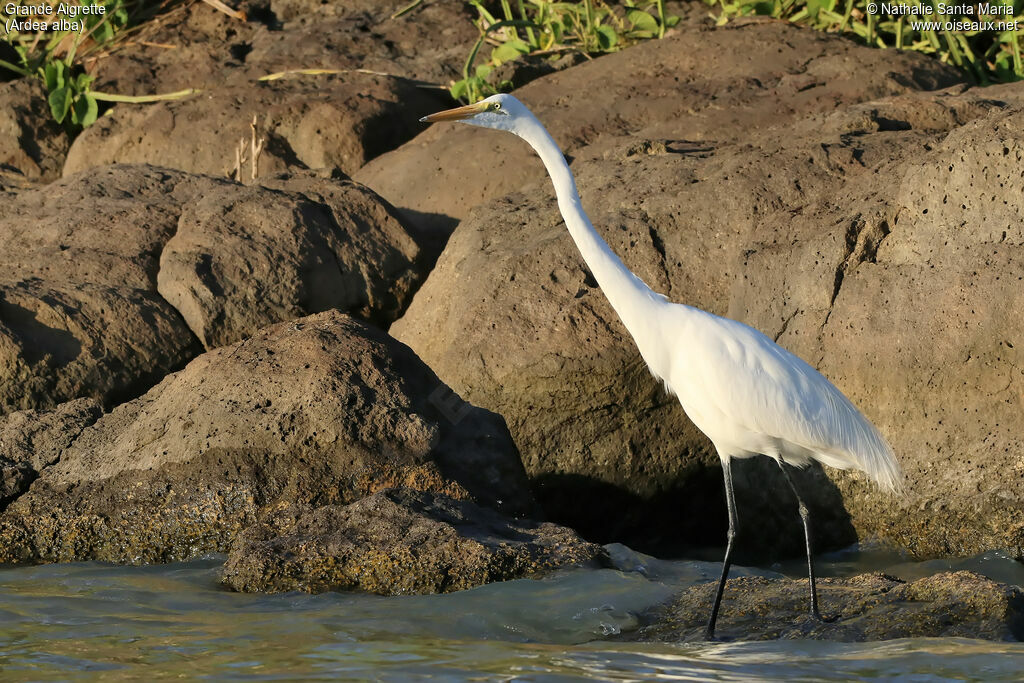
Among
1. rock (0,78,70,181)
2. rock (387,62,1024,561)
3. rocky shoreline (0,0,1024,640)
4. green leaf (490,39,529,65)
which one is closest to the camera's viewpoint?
rocky shoreline (0,0,1024,640)

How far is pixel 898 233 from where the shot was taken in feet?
20.1

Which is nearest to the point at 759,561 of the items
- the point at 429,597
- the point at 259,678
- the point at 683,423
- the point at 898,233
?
the point at 683,423

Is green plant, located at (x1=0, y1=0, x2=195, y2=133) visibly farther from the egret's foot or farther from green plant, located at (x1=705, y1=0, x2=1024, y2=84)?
the egret's foot

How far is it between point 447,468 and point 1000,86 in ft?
15.5

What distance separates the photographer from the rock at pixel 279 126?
9609mm

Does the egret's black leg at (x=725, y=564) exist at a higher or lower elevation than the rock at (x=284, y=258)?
lower

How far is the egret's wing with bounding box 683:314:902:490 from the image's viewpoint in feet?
15.5

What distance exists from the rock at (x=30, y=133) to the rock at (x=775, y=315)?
15.6 feet

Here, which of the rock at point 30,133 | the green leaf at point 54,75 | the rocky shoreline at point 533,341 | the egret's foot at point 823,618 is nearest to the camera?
the egret's foot at point 823,618

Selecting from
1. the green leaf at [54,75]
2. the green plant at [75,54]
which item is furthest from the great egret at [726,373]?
the green leaf at [54,75]

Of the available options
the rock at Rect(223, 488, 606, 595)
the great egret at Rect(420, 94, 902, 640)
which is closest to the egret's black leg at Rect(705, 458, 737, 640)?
the great egret at Rect(420, 94, 902, 640)

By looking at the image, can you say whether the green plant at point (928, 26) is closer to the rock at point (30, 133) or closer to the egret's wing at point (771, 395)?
the rock at point (30, 133)

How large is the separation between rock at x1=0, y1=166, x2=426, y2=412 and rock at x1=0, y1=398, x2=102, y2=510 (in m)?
0.35

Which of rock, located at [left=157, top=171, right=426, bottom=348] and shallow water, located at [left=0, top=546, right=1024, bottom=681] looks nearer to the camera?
shallow water, located at [left=0, top=546, right=1024, bottom=681]
